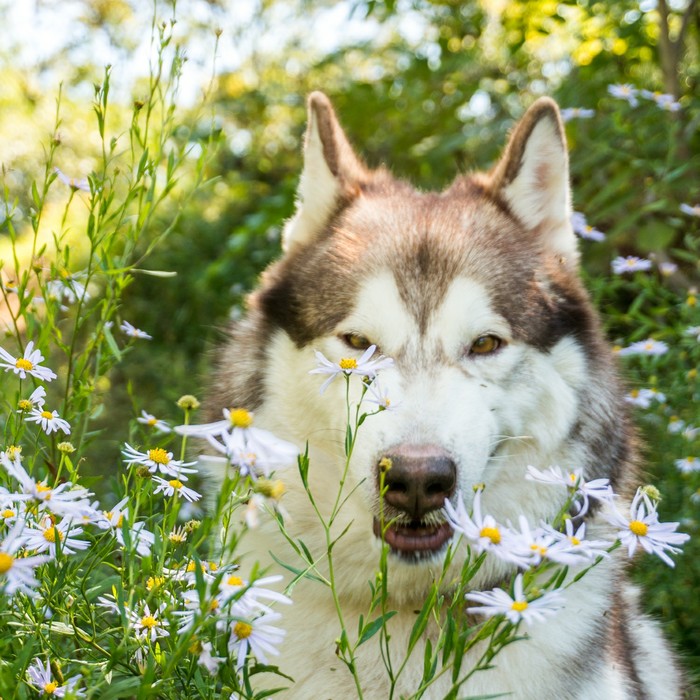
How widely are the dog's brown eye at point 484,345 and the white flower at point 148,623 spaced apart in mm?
1248

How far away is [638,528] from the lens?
160 centimetres

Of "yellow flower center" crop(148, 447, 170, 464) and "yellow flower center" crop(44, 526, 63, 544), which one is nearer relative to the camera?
"yellow flower center" crop(44, 526, 63, 544)

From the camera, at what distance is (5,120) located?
484 inches

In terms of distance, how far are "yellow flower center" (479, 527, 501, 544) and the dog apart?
22.5 inches

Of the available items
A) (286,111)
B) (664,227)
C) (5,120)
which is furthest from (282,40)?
(664,227)

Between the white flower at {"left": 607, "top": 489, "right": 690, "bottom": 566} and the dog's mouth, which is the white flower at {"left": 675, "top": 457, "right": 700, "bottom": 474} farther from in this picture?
the white flower at {"left": 607, "top": 489, "right": 690, "bottom": 566}

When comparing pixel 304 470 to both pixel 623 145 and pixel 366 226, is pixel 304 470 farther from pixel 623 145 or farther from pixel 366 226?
pixel 623 145

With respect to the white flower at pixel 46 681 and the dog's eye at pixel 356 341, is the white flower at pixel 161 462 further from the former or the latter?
the dog's eye at pixel 356 341

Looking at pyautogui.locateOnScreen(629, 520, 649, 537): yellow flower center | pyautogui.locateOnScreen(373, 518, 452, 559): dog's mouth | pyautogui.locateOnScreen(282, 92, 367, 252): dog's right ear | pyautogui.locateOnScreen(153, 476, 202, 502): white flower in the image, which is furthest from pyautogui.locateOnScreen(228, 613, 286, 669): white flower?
pyautogui.locateOnScreen(282, 92, 367, 252): dog's right ear

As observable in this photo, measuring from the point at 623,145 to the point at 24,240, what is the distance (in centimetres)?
689

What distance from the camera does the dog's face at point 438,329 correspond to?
86.0 inches

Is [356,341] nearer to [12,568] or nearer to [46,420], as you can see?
[46,420]

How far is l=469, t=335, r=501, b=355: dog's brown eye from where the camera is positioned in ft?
8.25

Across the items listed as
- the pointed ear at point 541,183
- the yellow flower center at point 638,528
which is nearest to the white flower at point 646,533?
the yellow flower center at point 638,528
